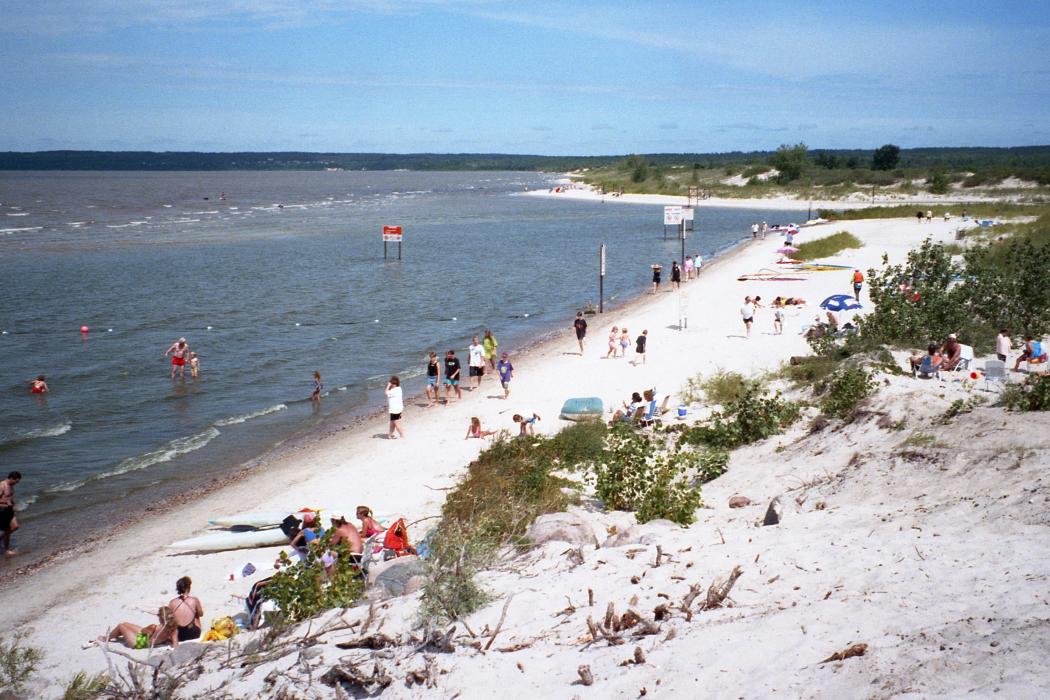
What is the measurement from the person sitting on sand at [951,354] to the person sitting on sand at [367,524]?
10934mm

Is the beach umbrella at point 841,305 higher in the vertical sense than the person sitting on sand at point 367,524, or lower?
higher

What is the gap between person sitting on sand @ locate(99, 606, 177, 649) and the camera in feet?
31.5

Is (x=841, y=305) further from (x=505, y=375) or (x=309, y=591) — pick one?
(x=309, y=591)

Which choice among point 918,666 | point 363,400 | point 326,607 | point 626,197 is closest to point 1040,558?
point 918,666

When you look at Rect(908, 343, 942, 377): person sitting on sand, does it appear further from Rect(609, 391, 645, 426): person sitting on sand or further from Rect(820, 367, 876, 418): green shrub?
Rect(609, 391, 645, 426): person sitting on sand

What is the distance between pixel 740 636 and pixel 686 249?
171 feet

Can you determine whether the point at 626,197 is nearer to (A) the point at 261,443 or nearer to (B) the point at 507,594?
(A) the point at 261,443

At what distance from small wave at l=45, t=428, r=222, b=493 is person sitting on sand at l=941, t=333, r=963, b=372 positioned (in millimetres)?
14947

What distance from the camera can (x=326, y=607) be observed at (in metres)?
8.68

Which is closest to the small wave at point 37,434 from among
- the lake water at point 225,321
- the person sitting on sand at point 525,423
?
the lake water at point 225,321

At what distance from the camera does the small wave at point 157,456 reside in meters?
16.4

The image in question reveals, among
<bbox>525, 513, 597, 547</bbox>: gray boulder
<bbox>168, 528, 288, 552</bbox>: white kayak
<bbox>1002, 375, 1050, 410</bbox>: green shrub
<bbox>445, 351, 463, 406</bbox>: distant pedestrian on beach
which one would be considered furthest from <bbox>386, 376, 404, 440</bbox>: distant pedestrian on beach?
<bbox>1002, 375, 1050, 410</bbox>: green shrub

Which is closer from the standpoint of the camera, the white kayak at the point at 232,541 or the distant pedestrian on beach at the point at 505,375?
the white kayak at the point at 232,541

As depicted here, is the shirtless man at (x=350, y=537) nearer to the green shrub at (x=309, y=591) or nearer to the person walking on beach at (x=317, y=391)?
the green shrub at (x=309, y=591)
